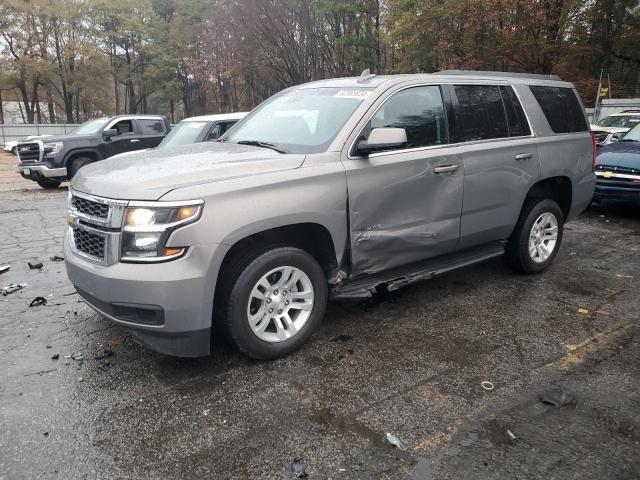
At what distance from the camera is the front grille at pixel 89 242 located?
3.21 metres

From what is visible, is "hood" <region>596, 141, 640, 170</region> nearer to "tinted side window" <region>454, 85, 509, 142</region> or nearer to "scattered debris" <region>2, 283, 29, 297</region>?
"tinted side window" <region>454, 85, 509, 142</region>

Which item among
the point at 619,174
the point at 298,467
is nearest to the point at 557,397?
the point at 298,467

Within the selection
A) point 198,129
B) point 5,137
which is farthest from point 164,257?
point 5,137

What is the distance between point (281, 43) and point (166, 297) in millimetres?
23969

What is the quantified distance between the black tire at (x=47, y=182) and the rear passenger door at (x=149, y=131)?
7.52 ft

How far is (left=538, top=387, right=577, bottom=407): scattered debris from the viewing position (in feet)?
9.98

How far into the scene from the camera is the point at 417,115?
4.21 meters

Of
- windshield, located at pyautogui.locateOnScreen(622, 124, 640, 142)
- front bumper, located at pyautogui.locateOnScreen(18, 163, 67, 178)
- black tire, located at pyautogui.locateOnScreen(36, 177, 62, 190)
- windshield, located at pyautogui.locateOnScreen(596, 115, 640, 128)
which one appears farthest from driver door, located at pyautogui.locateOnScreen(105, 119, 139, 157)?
windshield, located at pyautogui.locateOnScreen(596, 115, 640, 128)

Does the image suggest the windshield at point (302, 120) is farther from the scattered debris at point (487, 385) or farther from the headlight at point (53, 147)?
the headlight at point (53, 147)

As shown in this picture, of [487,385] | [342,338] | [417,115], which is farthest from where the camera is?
[417,115]

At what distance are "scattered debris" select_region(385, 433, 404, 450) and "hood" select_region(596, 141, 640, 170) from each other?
7.16 meters

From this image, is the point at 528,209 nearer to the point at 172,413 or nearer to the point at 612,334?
the point at 612,334

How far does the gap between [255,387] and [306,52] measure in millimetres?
24169

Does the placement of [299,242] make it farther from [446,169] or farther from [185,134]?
[185,134]
